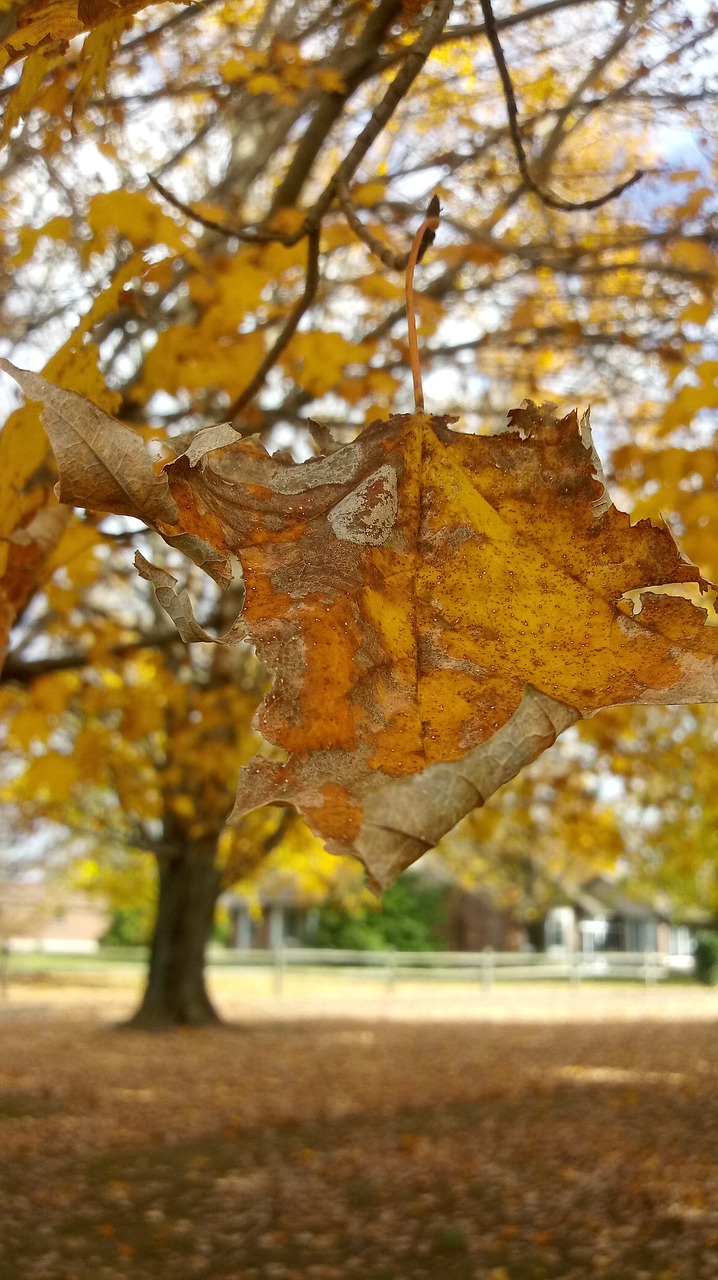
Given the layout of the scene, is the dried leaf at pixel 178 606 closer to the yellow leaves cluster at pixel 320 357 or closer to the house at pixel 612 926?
the yellow leaves cluster at pixel 320 357

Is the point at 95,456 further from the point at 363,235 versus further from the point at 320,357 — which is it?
the point at 320,357

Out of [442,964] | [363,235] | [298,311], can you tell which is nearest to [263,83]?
[298,311]

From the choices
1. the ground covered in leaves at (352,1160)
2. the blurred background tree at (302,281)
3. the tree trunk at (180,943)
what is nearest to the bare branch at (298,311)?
the blurred background tree at (302,281)

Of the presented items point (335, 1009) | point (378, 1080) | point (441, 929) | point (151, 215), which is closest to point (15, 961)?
point (441, 929)

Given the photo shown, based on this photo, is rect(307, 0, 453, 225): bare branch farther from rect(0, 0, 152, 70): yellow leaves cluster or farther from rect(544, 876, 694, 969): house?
rect(544, 876, 694, 969): house

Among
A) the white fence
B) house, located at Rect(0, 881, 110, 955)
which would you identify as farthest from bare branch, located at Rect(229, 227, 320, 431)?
house, located at Rect(0, 881, 110, 955)
